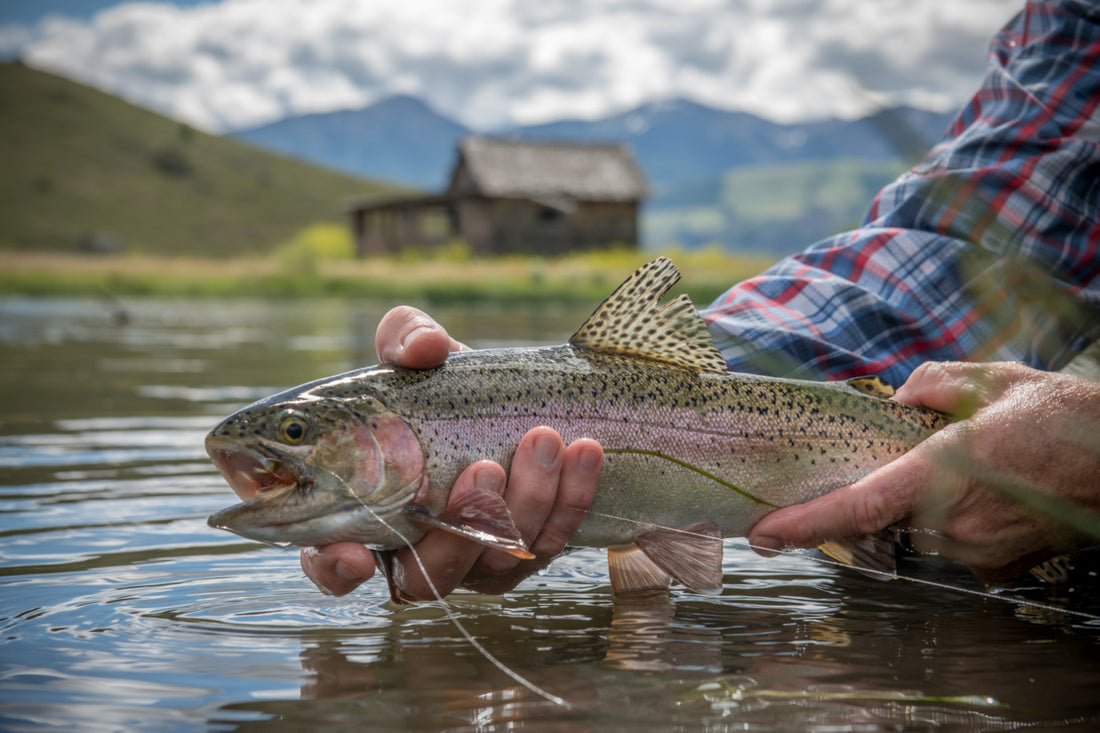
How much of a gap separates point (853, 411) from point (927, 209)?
50.4 inches

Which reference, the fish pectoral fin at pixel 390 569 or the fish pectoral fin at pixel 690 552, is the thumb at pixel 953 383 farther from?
the fish pectoral fin at pixel 390 569

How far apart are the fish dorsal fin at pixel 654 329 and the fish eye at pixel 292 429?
0.99m

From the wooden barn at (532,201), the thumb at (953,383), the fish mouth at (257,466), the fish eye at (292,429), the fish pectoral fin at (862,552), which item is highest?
the wooden barn at (532,201)

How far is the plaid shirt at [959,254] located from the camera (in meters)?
4.09

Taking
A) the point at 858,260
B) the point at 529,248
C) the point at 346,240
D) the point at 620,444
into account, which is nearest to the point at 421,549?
the point at 620,444

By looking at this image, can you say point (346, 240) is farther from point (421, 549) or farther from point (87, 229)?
point (421, 549)

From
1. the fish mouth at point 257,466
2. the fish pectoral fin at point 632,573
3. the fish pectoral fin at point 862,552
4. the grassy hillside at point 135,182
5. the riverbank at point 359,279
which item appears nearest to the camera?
the fish mouth at point 257,466

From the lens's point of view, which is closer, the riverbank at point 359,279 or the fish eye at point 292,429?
the fish eye at point 292,429

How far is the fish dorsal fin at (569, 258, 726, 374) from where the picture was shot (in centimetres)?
349

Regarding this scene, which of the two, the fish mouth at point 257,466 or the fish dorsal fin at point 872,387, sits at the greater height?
the fish dorsal fin at point 872,387

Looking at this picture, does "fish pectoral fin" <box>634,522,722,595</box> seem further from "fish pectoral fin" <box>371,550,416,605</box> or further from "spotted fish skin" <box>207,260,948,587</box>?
"fish pectoral fin" <box>371,550,416,605</box>

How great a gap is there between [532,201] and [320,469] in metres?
57.2

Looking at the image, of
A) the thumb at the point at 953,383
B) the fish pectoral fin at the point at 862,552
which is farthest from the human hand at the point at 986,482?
the fish pectoral fin at the point at 862,552

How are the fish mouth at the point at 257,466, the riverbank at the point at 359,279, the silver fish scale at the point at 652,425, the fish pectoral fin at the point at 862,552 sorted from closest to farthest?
the fish mouth at the point at 257,466 < the silver fish scale at the point at 652,425 < the fish pectoral fin at the point at 862,552 < the riverbank at the point at 359,279
